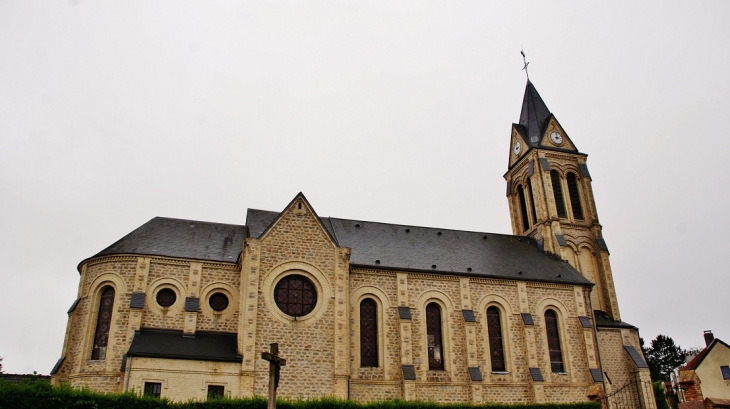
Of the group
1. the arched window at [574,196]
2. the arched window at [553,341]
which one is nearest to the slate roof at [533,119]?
the arched window at [574,196]

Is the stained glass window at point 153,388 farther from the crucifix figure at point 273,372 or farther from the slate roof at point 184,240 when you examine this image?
the crucifix figure at point 273,372

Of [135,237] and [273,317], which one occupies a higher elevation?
[135,237]

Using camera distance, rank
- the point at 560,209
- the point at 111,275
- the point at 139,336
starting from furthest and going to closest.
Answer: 1. the point at 560,209
2. the point at 111,275
3. the point at 139,336

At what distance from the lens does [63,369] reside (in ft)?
88.7

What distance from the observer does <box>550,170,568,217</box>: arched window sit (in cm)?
4222

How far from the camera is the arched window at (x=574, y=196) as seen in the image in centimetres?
4281

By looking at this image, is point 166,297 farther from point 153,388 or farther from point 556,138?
point 556,138

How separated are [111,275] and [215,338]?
6284 mm

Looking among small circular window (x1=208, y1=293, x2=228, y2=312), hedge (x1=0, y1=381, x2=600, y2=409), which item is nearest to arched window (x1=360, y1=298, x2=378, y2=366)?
small circular window (x1=208, y1=293, x2=228, y2=312)

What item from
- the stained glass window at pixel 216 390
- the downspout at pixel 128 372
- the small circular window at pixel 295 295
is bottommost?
the stained glass window at pixel 216 390

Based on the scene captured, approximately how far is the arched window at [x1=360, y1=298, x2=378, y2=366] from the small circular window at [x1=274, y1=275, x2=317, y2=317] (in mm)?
3968

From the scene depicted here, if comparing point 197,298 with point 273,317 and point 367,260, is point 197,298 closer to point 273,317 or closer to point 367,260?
point 273,317

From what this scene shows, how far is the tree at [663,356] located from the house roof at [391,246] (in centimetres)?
4127

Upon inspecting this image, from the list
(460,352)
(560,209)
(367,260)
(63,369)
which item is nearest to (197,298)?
(63,369)
